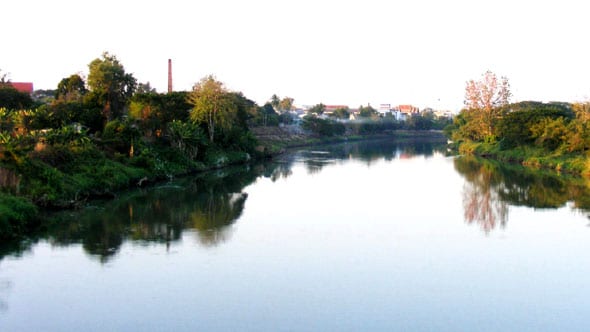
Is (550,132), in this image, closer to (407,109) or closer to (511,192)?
(511,192)

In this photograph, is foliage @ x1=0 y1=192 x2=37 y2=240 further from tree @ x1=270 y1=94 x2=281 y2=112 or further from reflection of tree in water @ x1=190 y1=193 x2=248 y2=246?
tree @ x1=270 y1=94 x2=281 y2=112

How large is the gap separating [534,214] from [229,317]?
13873 mm

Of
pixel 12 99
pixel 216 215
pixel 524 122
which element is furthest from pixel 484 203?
pixel 12 99

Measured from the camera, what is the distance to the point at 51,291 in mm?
11391

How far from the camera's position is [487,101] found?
5228 cm

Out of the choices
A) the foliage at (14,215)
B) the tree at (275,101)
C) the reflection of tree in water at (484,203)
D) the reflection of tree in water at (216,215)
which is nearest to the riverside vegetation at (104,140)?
the foliage at (14,215)

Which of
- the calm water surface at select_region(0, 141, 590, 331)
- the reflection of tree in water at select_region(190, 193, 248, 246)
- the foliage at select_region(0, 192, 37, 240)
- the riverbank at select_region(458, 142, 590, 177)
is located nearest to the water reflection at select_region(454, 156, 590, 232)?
the calm water surface at select_region(0, 141, 590, 331)

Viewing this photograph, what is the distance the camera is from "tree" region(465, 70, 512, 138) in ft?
170

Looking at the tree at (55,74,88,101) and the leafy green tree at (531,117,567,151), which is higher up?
the tree at (55,74,88,101)

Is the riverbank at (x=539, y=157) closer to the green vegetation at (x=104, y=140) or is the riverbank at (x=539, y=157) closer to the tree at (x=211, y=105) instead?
the green vegetation at (x=104, y=140)

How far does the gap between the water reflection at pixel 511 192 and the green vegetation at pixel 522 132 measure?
7.08 ft

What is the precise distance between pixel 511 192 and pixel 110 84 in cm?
2521

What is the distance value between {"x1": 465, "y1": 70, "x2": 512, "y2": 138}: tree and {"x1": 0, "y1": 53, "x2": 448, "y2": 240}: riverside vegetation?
1769 cm

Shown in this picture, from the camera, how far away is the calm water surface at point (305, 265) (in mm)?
10219
